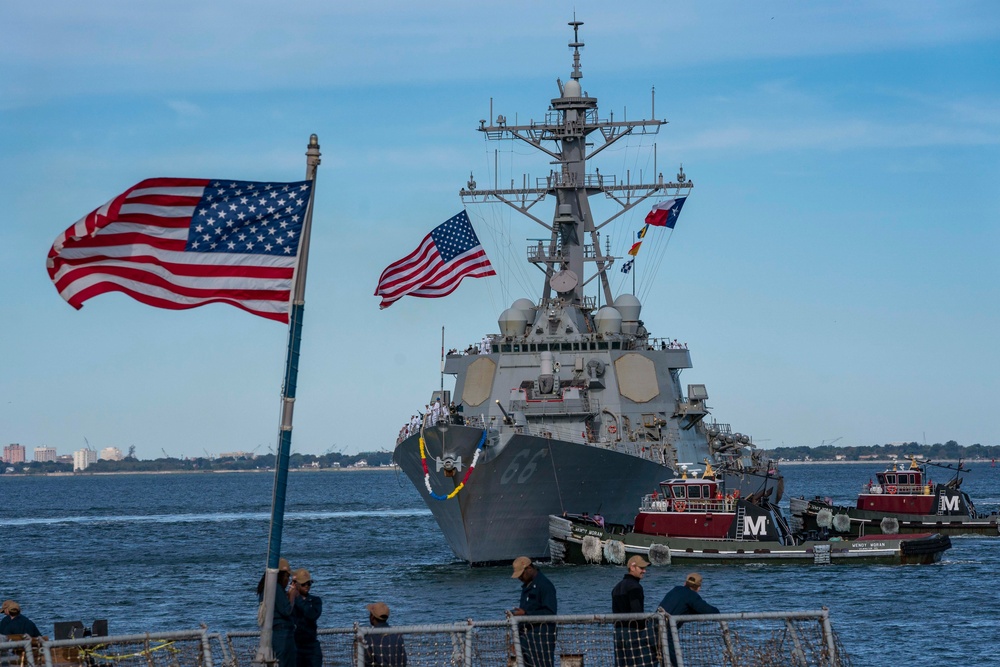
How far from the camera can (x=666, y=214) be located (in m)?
42.7

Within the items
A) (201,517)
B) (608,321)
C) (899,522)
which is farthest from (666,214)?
(201,517)

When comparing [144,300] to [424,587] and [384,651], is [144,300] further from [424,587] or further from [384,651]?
[424,587]

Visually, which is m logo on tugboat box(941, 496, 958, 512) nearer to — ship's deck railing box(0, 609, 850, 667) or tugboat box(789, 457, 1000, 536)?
tugboat box(789, 457, 1000, 536)

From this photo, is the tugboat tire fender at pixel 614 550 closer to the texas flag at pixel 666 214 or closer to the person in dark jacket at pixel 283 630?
the texas flag at pixel 666 214

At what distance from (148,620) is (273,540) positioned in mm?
19335

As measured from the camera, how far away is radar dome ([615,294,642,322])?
45375 millimetres

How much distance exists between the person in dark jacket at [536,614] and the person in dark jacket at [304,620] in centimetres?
198

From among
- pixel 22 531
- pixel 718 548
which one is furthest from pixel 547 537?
pixel 22 531

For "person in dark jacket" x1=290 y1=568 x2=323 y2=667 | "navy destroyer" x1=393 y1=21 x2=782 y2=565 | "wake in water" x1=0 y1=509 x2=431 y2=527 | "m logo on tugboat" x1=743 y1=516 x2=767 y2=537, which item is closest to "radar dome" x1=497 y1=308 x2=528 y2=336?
"navy destroyer" x1=393 y1=21 x2=782 y2=565

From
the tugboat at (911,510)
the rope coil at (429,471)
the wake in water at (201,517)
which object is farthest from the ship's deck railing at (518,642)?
the wake in water at (201,517)

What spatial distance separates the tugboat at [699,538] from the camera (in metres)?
35.9

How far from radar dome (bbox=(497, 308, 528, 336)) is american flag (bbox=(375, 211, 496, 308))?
18259 mm

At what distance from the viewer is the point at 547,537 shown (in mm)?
38906

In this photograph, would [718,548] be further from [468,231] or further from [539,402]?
[468,231]
